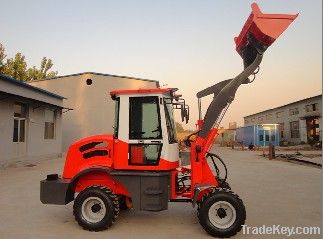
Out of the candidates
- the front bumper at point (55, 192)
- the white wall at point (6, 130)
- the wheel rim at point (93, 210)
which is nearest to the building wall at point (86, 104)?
the white wall at point (6, 130)

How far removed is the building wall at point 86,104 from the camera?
2697 cm

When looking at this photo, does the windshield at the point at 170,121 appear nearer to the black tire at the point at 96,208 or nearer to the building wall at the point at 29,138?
the black tire at the point at 96,208

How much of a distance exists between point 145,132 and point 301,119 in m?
43.3

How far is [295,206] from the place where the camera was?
8.08 meters

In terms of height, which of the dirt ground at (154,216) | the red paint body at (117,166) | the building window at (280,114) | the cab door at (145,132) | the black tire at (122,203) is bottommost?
the dirt ground at (154,216)

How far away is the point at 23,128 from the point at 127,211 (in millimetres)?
13142

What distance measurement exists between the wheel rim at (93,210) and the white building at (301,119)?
3817 cm

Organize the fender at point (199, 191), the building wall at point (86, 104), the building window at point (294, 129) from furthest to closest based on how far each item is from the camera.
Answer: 1. the building window at point (294, 129)
2. the building wall at point (86, 104)
3. the fender at point (199, 191)

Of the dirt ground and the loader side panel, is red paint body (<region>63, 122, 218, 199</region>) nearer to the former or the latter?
the loader side panel

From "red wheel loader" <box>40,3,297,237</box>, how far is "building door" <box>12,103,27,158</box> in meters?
12.1

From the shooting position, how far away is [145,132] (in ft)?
20.4

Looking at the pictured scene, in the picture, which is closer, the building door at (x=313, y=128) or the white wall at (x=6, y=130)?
the white wall at (x=6, y=130)

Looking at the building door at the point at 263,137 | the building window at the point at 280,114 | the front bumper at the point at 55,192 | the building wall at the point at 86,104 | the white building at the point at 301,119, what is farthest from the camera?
the building window at the point at 280,114

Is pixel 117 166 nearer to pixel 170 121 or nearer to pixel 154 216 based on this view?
pixel 170 121
